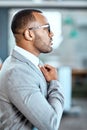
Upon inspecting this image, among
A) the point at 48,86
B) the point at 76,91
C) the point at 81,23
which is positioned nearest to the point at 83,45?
the point at 81,23

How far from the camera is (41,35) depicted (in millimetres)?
1343

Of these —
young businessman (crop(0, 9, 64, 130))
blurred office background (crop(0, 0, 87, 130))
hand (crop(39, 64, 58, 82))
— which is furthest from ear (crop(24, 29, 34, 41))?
blurred office background (crop(0, 0, 87, 130))

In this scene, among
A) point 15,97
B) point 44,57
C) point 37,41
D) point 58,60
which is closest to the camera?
point 15,97

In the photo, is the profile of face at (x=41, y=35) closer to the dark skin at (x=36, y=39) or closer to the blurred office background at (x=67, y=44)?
the dark skin at (x=36, y=39)

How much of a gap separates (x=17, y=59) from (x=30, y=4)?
284 centimetres

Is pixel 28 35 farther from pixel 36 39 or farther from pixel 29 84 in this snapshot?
pixel 29 84

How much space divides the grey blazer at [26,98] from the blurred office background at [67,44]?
6.89ft

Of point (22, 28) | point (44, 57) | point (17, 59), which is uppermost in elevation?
point (22, 28)

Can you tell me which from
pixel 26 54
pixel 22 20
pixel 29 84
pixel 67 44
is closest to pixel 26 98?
pixel 29 84

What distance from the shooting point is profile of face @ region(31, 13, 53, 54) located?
1.33 metres

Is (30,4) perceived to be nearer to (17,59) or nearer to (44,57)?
(44,57)

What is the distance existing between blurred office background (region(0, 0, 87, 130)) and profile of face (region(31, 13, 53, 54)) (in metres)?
2.04

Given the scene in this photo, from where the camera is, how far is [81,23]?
6.16 m

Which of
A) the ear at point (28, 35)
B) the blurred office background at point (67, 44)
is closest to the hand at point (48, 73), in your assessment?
the ear at point (28, 35)
